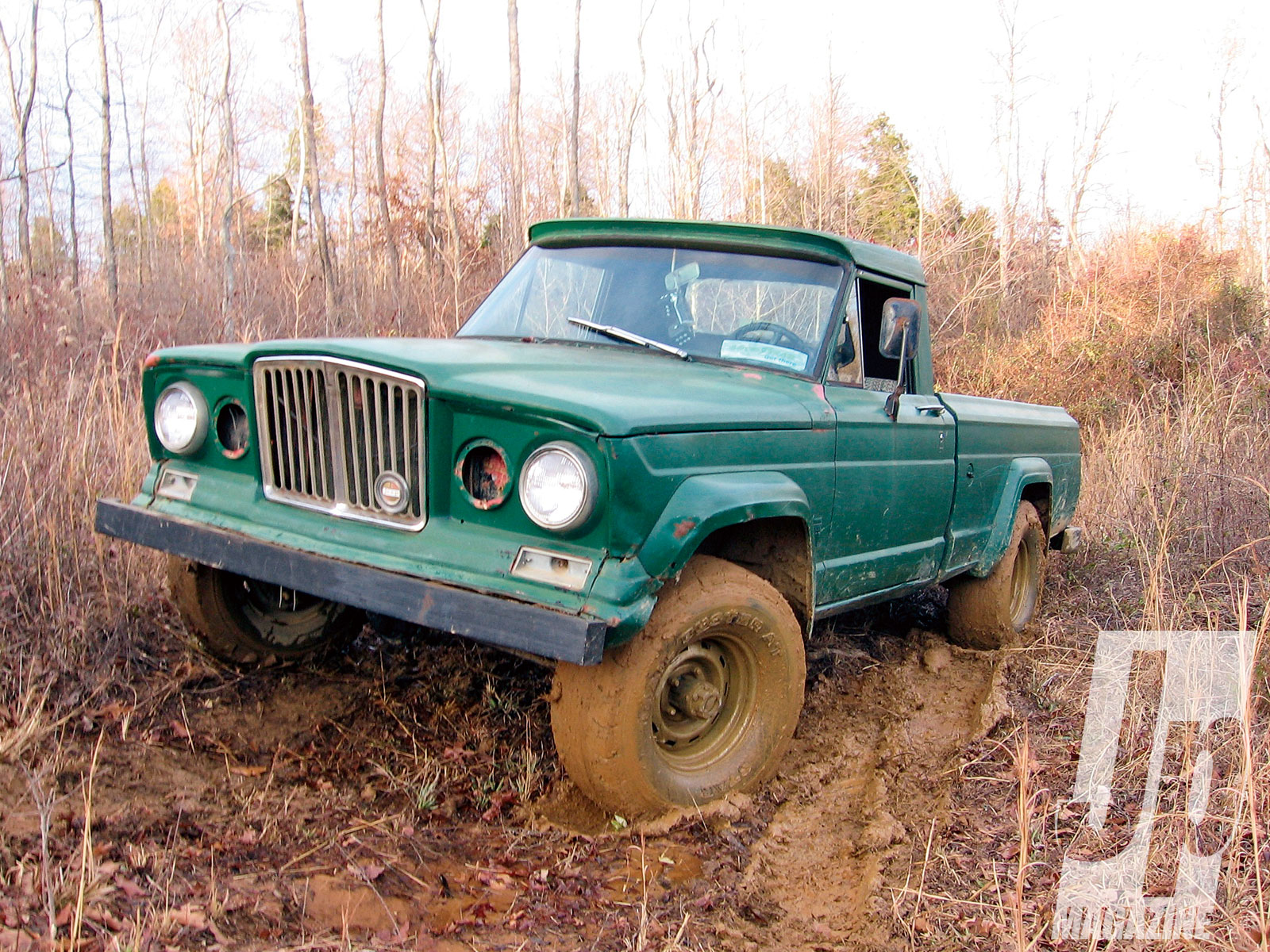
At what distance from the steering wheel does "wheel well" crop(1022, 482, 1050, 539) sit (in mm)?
2321

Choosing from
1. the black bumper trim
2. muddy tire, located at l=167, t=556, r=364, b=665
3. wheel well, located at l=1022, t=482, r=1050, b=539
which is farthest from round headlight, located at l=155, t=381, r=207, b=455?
wheel well, located at l=1022, t=482, r=1050, b=539

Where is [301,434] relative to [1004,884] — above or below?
above

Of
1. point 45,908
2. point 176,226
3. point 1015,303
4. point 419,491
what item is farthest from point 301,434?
point 176,226

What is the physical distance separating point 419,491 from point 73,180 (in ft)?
73.5

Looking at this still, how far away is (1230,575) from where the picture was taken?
16.4 feet

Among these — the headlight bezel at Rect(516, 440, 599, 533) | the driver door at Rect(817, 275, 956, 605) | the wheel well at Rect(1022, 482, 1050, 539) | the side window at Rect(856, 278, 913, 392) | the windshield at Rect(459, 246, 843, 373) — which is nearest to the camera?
the headlight bezel at Rect(516, 440, 599, 533)

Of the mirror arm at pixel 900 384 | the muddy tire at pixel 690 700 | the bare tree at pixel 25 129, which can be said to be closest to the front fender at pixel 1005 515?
the mirror arm at pixel 900 384

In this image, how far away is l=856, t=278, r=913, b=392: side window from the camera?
12.3 feet

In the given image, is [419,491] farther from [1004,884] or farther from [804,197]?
[804,197]

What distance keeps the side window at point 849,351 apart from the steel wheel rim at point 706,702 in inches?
44.4

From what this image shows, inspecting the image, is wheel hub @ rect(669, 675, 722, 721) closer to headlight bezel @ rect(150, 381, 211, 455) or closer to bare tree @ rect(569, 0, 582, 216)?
headlight bezel @ rect(150, 381, 211, 455)

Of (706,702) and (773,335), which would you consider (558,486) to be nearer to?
(706,702)

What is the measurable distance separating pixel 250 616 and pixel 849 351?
248 cm

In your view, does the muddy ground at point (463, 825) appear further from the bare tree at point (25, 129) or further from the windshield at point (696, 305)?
the bare tree at point (25, 129)
